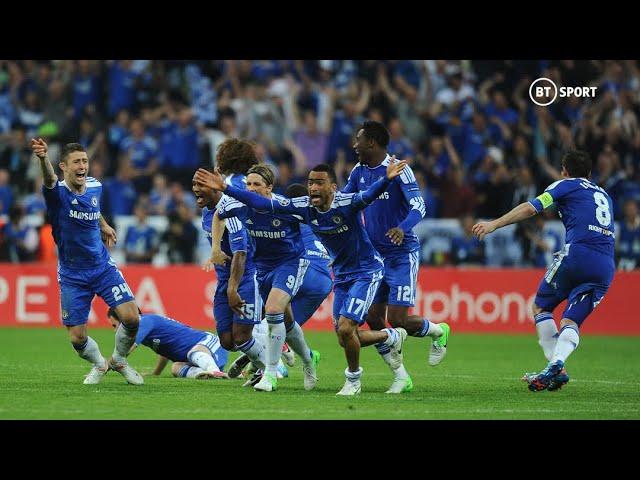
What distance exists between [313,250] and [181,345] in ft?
6.37

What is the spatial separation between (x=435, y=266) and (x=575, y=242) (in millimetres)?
9672

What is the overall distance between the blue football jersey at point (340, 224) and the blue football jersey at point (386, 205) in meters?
0.86

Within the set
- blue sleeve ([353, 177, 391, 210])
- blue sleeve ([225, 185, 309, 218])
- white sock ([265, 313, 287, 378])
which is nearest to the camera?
blue sleeve ([353, 177, 391, 210])

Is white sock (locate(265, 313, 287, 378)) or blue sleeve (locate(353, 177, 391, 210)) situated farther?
white sock (locate(265, 313, 287, 378))

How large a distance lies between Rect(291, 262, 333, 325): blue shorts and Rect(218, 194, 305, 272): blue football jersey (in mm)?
1098

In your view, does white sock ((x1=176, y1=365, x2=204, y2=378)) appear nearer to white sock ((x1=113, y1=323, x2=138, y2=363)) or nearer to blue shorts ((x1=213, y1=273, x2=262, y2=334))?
blue shorts ((x1=213, y1=273, x2=262, y2=334))

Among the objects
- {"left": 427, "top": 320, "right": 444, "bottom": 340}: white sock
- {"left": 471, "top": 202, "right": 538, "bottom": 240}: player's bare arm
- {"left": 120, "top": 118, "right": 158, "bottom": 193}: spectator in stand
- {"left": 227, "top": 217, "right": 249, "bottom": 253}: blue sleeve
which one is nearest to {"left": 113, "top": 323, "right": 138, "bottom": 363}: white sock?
{"left": 227, "top": 217, "right": 249, "bottom": 253}: blue sleeve

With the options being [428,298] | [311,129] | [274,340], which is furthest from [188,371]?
[311,129]

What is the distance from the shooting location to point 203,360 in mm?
12922

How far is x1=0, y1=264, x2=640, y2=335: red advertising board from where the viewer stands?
66.8ft

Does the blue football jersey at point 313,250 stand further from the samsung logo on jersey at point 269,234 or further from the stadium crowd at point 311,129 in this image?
the stadium crowd at point 311,129

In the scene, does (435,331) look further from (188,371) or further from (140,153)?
(140,153)
